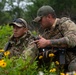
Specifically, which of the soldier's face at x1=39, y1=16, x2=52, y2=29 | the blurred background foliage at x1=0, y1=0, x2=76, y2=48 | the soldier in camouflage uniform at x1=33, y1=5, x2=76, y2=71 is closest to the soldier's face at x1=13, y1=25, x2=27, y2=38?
the soldier in camouflage uniform at x1=33, y1=5, x2=76, y2=71

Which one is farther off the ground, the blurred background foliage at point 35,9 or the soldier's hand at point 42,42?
the soldier's hand at point 42,42

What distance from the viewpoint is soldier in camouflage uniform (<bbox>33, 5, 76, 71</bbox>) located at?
534cm

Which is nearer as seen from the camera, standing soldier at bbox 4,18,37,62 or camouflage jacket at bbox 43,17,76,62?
camouflage jacket at bbox 43,17,76,62

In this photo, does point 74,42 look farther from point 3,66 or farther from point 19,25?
point 3,66

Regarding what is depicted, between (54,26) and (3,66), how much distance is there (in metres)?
1.83

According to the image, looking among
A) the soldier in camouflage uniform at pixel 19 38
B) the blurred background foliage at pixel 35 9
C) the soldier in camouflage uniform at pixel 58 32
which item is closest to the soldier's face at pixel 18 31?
the soldier in camouflage uniform at pixel 19 38

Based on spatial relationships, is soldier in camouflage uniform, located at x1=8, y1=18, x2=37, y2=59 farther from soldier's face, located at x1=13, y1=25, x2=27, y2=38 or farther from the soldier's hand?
the soldier's hand

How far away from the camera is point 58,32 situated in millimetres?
5629

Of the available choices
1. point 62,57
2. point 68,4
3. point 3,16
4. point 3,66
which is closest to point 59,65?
point 62,57

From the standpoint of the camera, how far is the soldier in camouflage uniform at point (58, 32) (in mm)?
5336

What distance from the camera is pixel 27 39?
592 centimetres

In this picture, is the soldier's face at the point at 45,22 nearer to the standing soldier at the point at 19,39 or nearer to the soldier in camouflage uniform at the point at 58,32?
the soldier in camouflage uniform at the point at 58,32

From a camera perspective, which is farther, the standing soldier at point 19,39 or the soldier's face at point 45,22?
the standing soldier at point 19,39

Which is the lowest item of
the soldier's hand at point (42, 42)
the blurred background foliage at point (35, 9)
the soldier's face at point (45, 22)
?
the blurred background foliage at point (35, 9)
